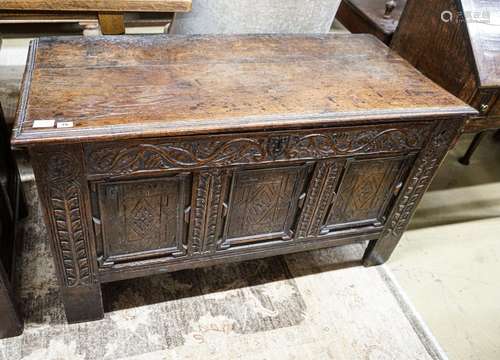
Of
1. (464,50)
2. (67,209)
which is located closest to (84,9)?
(67,209)

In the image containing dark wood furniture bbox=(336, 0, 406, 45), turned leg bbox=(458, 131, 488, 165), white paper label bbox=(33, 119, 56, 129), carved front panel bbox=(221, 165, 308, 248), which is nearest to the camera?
white paper label bbox=(33, 119, 56, 129)

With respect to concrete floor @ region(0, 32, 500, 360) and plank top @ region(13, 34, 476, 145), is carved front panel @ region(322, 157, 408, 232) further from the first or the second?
concrete floor @ region(0, 32, 500, 360)

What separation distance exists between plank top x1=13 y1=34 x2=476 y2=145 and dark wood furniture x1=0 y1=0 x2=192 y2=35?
209mm

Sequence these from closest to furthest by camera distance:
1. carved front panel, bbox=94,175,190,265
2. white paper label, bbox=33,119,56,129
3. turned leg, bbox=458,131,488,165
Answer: white paper label, bbox=33,119,56,129 → carved front panel, bbox=94,175,190,265 → turned leg, bbox=458,131,488,165

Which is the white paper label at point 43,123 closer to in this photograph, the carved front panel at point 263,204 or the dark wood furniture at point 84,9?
the carved front panel at point 263,204

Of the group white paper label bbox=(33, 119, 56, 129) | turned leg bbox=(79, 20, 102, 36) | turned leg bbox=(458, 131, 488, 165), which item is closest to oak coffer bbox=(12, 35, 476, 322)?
white paper label bbox=(33, 119, 56, 129)

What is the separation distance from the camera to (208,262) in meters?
1.38

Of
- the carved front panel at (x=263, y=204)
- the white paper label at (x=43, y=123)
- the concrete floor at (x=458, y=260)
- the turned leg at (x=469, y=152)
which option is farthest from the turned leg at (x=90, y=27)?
the turned leg at (x=469, y=152)

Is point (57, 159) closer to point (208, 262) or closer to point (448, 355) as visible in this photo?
point (208, 262)

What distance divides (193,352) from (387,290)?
766mm

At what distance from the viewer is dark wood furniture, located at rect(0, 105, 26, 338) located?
Result: 3.94 ft

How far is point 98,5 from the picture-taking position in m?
1.42

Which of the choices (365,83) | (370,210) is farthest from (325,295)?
(365,83)

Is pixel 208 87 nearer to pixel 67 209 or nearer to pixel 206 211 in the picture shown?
Result: pixel 206 211
